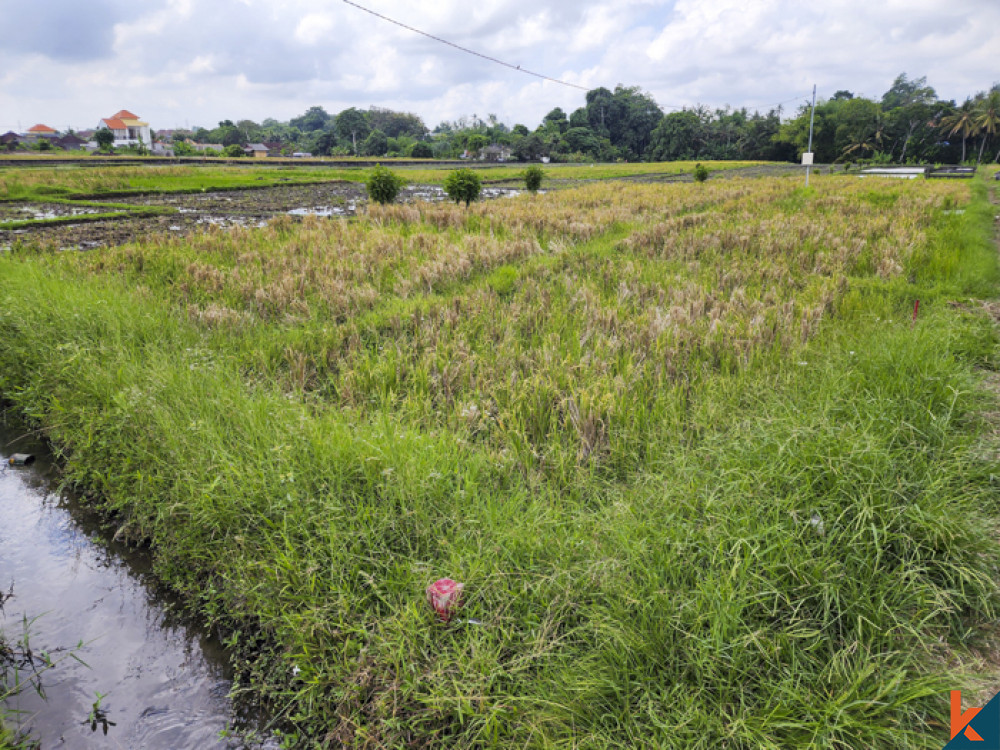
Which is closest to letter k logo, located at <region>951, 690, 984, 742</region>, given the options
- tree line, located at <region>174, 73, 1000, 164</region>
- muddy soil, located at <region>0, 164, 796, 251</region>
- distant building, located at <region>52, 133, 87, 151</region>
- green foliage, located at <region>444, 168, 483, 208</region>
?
muddy soil, located at <region>0, 164, 796, 251</region>

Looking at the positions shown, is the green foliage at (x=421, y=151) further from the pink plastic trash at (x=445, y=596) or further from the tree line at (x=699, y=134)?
the pink plastic trash at (x=445, y=596)

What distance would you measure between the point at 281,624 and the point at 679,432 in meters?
2.27

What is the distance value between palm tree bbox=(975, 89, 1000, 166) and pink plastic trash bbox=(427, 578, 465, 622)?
73.5m

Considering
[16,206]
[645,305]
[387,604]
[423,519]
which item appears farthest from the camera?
[16,206]

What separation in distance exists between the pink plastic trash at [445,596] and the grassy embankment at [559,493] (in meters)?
0.07

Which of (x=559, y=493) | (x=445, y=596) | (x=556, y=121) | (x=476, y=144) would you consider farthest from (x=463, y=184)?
(x=556, y=121)

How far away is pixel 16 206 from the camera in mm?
15531

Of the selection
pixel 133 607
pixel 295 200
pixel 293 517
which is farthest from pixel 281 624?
pixel 295 200

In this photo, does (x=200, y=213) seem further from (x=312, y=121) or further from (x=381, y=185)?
(x=312, y=121)

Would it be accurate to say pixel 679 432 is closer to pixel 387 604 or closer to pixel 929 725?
pixel 929 725

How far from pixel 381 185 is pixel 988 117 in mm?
68286

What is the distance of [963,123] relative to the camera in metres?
54.7

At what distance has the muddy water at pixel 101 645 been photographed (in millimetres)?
2025

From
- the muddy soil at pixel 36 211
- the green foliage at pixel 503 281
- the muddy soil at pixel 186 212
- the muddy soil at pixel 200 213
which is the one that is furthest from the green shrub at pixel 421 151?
the green foliage at pixel 503 281
